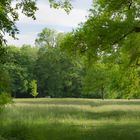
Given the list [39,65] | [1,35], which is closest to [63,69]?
[39,65]

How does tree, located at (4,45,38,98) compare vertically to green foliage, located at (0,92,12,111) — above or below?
above

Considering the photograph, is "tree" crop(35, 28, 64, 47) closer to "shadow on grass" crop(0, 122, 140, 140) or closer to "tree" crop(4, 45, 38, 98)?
"tree" crop(4, 45, 38, 98)

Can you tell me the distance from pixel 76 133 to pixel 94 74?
2135cm

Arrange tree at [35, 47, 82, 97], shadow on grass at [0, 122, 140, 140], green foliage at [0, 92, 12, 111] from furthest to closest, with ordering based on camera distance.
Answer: tree at [35, 47, 82, 97] → shadow on grass at [0, 122, 140, 140] → green foliage at [0, 92, 12, 111]

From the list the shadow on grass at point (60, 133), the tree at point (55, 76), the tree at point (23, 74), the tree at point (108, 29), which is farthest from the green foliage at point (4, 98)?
the tree at point (55, 76)

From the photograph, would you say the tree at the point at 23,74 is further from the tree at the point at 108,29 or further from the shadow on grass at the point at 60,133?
the shadow on grass at the point at 60,133

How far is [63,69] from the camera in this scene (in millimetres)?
119938

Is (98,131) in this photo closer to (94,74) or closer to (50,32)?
(94,74)

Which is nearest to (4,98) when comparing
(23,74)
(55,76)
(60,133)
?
(60,133)

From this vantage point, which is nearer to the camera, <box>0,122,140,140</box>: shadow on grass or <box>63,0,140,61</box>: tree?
<box>0,122,140,140</box>: shadow on grass

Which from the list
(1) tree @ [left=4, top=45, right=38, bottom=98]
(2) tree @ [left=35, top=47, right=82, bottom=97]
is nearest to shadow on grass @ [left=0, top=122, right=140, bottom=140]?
(1) tree @ [left=4, top=45, right=38, bottom=98]

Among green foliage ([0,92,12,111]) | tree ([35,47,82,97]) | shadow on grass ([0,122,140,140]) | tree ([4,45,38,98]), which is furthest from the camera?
tree ([35,47,82,97])

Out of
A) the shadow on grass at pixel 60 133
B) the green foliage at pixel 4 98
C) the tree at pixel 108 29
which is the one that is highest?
the tree at pixel 108 29

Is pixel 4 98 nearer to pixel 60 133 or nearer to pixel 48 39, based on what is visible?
pixel 60 133
